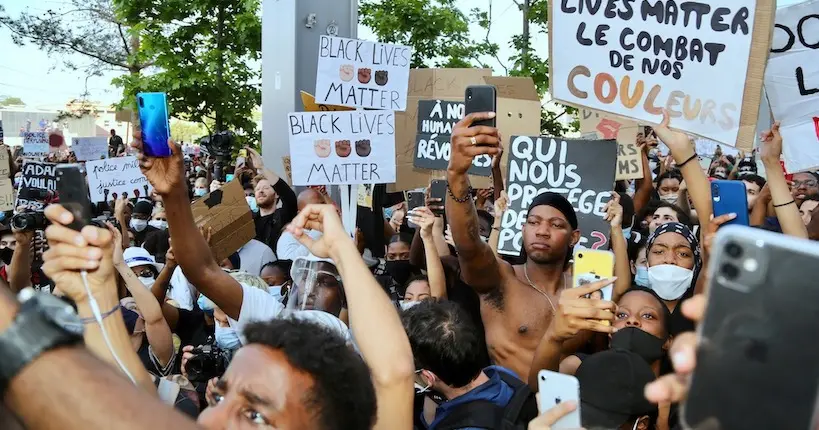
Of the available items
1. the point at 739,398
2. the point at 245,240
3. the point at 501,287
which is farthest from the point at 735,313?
the point at 245,240

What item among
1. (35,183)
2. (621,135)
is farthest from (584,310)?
(35,183)

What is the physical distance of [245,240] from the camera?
6.65m

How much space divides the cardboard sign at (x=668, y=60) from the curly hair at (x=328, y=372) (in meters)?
3.04

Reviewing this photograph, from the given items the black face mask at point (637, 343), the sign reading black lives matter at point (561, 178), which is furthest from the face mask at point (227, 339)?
the black face mask at point (637, 343)

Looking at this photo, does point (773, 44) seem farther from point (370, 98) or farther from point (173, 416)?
point (173, 416)

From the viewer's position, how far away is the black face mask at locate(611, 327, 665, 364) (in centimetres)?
278

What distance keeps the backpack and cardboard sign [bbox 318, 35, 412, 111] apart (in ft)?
16.2

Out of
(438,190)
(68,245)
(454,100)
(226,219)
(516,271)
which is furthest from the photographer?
(454,100)

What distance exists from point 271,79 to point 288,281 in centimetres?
437

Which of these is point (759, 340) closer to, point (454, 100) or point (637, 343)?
point (637, 343)

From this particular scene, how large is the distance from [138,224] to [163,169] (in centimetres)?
674

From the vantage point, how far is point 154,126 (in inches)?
122

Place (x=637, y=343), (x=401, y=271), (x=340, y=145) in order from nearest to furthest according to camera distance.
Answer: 1. (x=637, y=343)
2. (x=401, y=271)
3. (x=340, y=145)

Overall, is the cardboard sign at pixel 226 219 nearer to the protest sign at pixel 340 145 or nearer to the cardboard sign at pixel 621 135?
the protest sign at pixel 340 145
